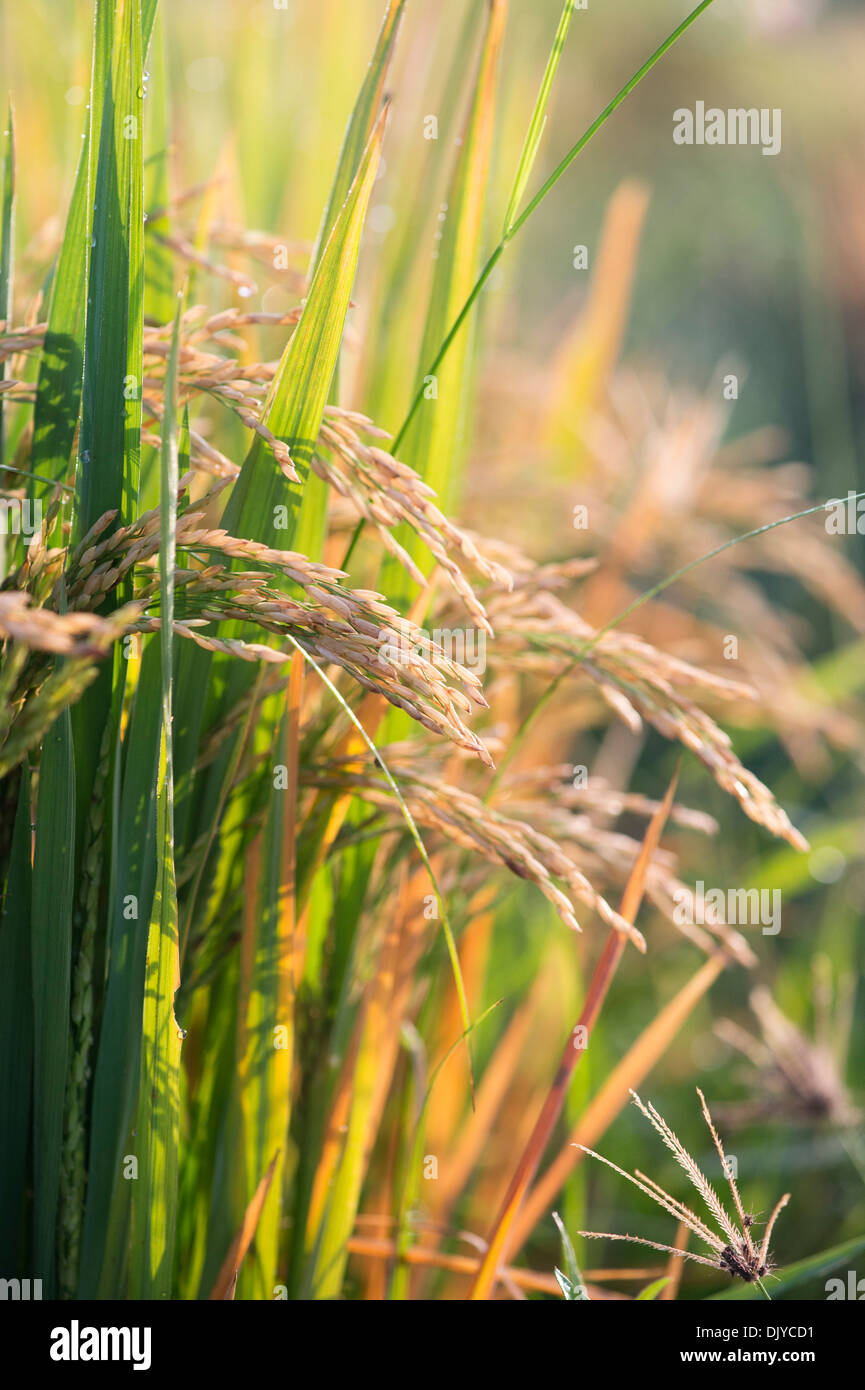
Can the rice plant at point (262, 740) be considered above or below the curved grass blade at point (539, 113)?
below

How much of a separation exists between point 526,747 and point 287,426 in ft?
2.35

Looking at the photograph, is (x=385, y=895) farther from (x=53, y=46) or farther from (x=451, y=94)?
(x=53, y=46)

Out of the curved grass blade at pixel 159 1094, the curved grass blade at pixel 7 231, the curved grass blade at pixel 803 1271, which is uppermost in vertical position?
the curved grass blade at pixel 7 231

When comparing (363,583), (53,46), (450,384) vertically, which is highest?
(53,46)

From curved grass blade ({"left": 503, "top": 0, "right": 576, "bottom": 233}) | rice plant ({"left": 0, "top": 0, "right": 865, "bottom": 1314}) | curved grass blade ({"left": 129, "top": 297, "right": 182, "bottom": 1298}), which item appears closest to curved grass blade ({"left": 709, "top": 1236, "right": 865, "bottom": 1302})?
rice plant ({"left": 0, "top": 0, "right": 865, "bottom": 1314})

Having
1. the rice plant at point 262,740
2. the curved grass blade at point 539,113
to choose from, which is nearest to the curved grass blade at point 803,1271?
the rice plant at point 262,740

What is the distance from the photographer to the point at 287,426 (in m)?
0.52

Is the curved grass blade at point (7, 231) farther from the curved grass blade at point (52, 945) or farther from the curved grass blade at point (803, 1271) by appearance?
the curved grass blade at point (803, 1271)

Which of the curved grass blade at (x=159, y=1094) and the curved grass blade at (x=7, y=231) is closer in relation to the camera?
the curved grass blade at (x=159, y=1094)

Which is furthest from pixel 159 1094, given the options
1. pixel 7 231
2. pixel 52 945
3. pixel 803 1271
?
pixel 7 231

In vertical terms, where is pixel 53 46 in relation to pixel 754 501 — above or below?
above

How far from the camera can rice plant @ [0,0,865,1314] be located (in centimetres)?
47

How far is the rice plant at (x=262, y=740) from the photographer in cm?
47
